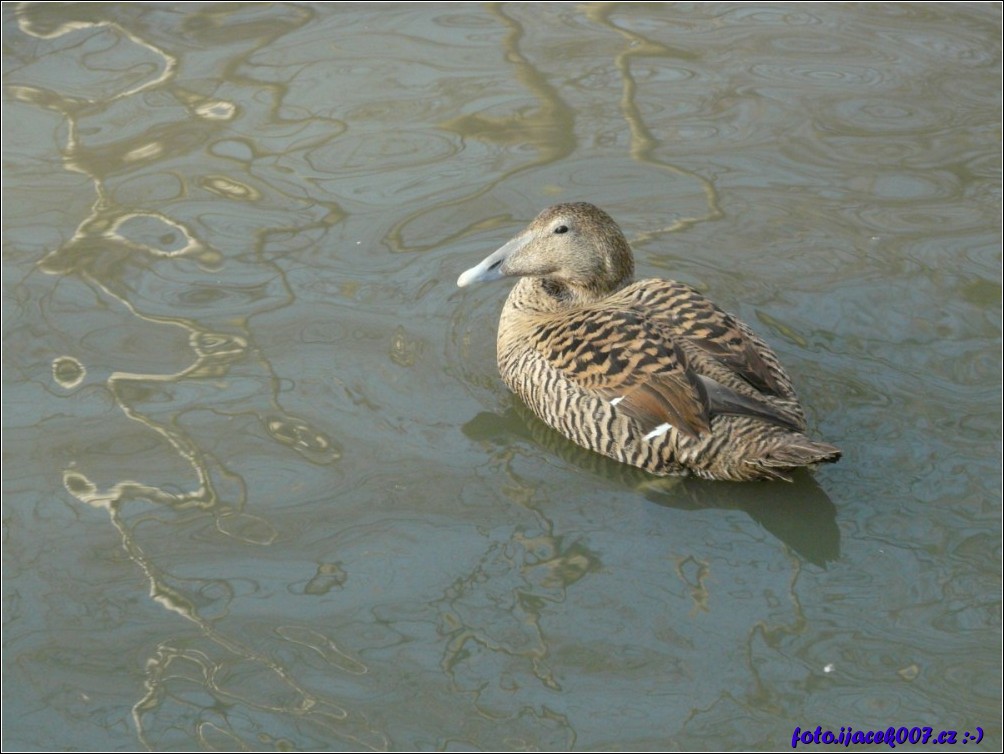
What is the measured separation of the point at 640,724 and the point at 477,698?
0.47 metres

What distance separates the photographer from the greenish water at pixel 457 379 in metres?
3.99

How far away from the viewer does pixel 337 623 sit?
13.7ft

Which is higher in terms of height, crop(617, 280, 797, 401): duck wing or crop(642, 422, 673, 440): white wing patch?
crop(617, 280, 797, 401): duck wing

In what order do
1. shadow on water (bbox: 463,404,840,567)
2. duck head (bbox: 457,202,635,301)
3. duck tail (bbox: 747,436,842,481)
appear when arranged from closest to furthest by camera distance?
duck tail (bbox: 747,436,842,481)
shadow on water (bbox: 463,404,840,567)
duck head (bbox: 457,202,635,301)

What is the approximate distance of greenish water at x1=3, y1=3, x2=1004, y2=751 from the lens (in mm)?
3994

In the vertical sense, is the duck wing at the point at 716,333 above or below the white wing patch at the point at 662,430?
above

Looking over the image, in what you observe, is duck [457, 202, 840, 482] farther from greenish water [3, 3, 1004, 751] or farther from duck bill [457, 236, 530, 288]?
greenish water [3, 3, 1004, 751]

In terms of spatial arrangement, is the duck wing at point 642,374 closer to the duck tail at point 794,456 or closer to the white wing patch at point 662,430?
the white wing patch at point 662,430

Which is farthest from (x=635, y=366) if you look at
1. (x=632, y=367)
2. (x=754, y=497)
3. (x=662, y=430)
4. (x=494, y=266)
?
(x=494, y=266)

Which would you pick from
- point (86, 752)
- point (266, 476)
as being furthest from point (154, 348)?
point (86, 752)

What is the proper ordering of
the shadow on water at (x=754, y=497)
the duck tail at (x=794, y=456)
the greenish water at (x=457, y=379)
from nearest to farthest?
the greenish water at (x=457, y=379) → the duck tail at (x=794, y=456) → the shadow on water at (x=754, y=497)

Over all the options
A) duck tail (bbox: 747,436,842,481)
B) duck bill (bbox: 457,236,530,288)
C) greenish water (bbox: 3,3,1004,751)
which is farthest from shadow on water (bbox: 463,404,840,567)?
duck bill (bbox: 457,236,530,288)

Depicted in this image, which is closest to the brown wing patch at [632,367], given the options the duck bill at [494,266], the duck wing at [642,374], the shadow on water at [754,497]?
the duck wing at [642,374]

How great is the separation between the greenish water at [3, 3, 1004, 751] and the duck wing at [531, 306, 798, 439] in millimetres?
261
